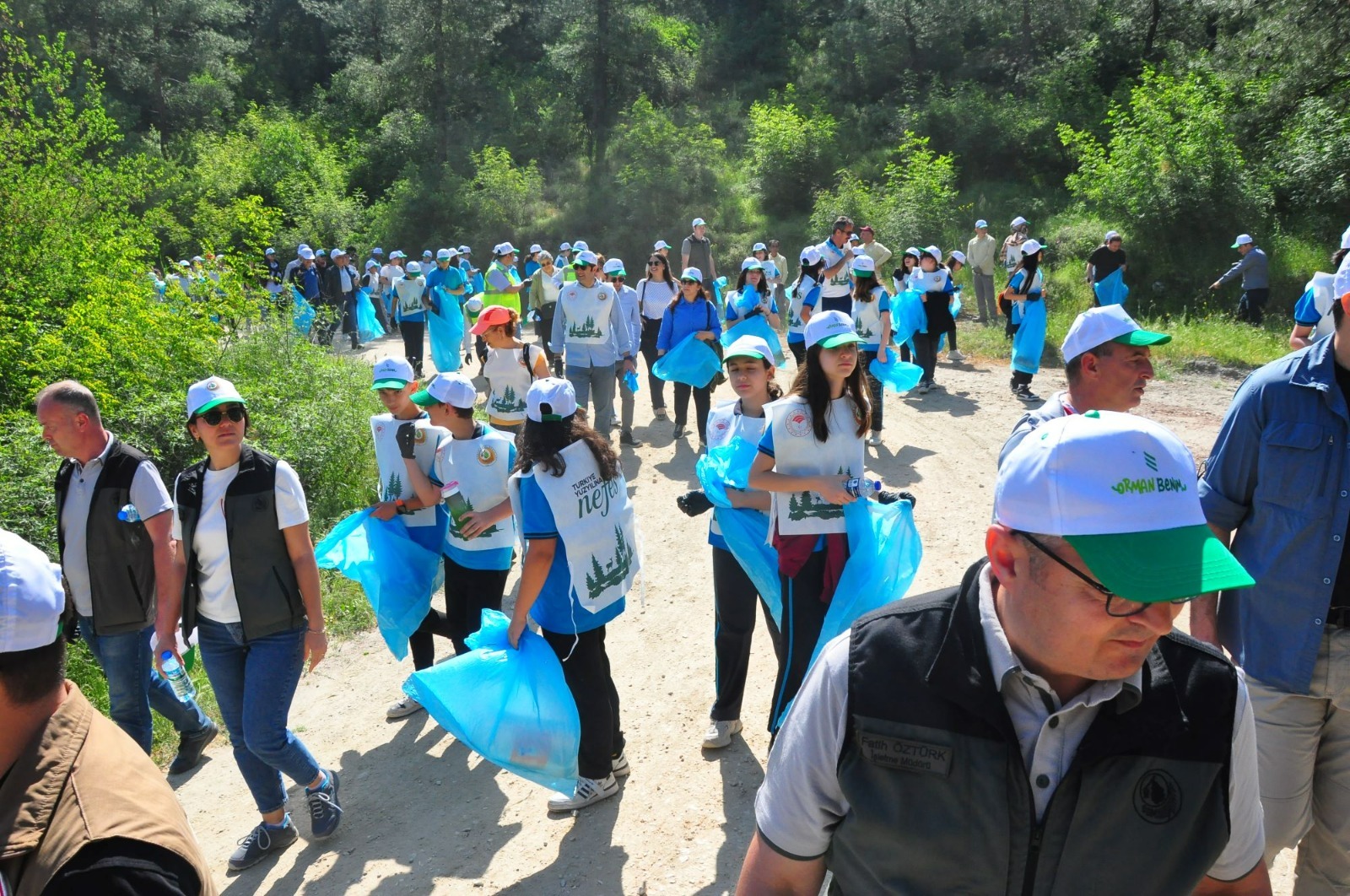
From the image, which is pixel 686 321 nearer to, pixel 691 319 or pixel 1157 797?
pixel 691 319

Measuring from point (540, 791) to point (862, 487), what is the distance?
2.38m

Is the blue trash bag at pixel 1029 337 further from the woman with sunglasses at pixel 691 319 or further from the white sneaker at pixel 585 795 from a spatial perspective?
the white sneaker at pixel 585 795

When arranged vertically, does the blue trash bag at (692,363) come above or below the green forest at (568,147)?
below

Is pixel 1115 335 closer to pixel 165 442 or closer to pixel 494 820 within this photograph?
pixel 494 820

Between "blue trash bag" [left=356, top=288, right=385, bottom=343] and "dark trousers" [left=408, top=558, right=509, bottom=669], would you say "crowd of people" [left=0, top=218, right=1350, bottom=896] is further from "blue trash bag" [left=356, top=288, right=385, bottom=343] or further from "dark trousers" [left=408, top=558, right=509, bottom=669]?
"blue trash bag" [left=356, top=288, right=385, bottom=343]

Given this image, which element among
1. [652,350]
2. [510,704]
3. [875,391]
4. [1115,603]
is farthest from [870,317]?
[1115,603]

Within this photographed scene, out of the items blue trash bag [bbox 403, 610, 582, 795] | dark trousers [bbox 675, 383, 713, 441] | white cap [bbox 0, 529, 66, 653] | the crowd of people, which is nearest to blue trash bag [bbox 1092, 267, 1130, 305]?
dark trousers [bbox 675, 383, 713, 441]

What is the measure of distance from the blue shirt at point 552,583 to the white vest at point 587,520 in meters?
0.03

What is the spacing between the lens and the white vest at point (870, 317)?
34.3 ft

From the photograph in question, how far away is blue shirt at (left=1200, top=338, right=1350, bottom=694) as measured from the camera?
306 centimetres

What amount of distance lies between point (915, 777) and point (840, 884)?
33cm

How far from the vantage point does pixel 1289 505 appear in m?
3.11

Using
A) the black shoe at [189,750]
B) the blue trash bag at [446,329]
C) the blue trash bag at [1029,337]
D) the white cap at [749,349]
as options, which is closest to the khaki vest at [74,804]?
the white cap at [749,349]

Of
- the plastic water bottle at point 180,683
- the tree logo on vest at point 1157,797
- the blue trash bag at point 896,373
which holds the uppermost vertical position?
the tree logo on vest at point 1157,797
